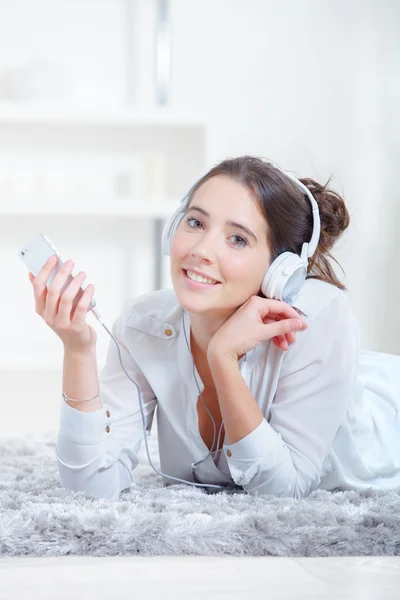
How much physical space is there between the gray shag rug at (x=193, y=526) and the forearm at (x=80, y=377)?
0.16 metres

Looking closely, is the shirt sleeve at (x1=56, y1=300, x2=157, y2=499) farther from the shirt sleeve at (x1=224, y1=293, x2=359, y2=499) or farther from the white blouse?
the shirt sleeve at (x1=224, y1=293, x2=359, y2=499)

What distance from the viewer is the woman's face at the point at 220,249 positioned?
1.32 metres

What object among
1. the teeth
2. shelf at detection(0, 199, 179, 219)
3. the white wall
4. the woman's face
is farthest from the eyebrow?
the white wall

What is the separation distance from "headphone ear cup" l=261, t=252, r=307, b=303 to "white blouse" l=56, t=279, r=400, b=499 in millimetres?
63

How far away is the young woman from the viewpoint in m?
1.31

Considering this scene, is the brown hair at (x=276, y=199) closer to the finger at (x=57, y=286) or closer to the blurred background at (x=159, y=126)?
the finger at (x=57, y=286)

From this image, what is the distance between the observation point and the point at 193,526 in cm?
113

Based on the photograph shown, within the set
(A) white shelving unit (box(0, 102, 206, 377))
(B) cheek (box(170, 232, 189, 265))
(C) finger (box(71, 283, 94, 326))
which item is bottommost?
(A) white shelving unit (box(0, 102, 206, 377))

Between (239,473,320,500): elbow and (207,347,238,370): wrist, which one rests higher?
(207,347,238,370): wrist

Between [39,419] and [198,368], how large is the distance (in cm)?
168

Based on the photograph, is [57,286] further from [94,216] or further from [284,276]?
[94,216]

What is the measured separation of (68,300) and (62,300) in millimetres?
10
